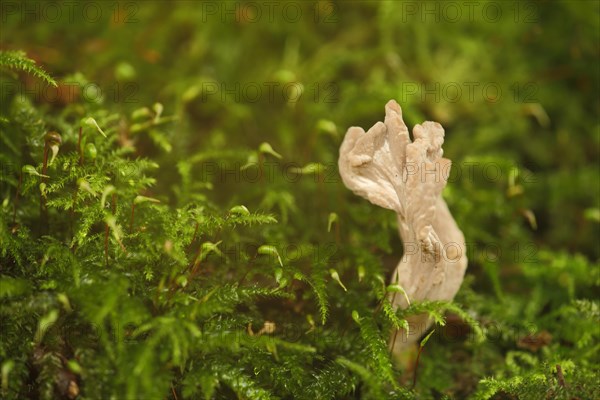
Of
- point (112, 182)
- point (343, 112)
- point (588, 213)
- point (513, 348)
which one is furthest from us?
point (343, 112)

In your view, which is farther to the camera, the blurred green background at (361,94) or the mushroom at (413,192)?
the blurred green background at (361,94)

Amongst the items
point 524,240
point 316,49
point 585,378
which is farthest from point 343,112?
point 585,378

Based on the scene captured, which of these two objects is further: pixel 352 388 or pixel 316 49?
pixel 316 49

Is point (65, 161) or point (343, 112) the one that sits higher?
point (65, 161)

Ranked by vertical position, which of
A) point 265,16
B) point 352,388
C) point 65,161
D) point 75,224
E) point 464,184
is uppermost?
point 265,16

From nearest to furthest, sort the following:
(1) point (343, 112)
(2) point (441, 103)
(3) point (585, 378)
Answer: (3) point (585, 378), (1) point (343, 112), (2) point (441, 103)

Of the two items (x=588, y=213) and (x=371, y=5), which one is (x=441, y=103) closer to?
(x=371, y=5)

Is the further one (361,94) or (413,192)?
(361,94)

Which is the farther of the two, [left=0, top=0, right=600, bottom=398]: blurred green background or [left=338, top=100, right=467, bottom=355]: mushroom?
[left=0, top=0, right=600, bottom=398]: blurred green background
